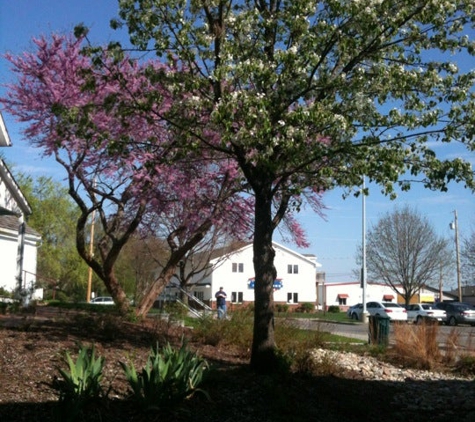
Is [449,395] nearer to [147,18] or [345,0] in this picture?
[345,0]

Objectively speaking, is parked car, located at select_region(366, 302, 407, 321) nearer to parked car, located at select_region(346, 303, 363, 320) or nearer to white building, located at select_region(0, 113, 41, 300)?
parked car, located at select_region(346, 303, 363, 320)

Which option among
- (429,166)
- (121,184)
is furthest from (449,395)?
(121,184)

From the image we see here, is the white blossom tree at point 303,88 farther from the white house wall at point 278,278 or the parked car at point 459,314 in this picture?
the white house wall at point 278,278

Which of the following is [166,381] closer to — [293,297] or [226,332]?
[226,332]

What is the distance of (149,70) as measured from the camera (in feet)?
32.4

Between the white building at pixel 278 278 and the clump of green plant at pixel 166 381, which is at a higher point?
the white building at pixel 278 278

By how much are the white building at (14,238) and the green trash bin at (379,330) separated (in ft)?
28.8

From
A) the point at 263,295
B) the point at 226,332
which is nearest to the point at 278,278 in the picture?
the point at 226,332

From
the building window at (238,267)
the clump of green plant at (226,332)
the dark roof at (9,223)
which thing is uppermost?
the building window at (238,267)

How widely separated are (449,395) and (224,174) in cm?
757

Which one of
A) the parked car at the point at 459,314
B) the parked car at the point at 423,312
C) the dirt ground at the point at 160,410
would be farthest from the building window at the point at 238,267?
the dirt ground at the point at 160,410

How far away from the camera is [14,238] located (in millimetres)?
22188

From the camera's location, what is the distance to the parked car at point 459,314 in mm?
38312

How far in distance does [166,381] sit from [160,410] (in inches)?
12.8
